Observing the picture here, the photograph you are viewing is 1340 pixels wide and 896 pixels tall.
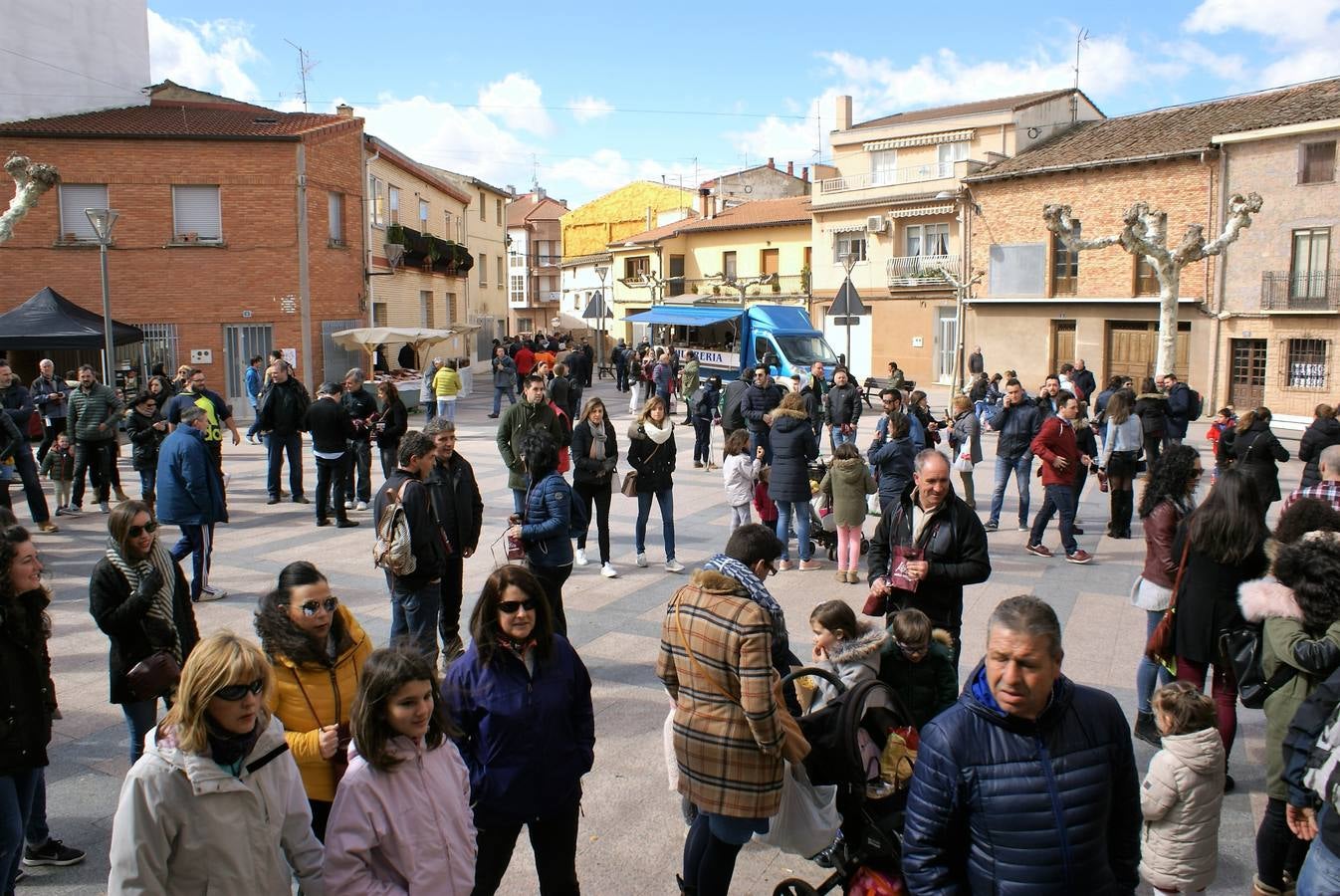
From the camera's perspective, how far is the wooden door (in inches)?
1065

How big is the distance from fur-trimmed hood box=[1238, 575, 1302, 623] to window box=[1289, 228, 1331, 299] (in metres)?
25.7

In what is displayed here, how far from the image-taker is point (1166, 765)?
13.3ft

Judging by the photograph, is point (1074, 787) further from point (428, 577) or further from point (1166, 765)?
point (428, 577)

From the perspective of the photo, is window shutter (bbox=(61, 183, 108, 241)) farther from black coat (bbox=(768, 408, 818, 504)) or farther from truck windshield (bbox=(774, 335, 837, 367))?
black coat (bbox=(768, 408, 818, 504))

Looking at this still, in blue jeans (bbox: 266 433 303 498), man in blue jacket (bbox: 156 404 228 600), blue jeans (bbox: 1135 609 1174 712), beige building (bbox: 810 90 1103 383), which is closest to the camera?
blue jeans (bbox: 1135 609 1174 712)

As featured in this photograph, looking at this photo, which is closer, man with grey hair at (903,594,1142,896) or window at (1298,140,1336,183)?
man with grey hair at (903,594,1142,896)

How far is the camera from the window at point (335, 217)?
950 inches

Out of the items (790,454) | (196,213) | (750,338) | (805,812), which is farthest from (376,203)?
(805,812)

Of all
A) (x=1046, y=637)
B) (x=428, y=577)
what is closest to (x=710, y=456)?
(x=428, y=577)

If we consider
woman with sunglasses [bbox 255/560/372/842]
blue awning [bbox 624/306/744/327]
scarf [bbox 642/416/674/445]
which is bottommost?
woman with sunglasses [bbox 255/560/372/842]

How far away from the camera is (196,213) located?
896 inches

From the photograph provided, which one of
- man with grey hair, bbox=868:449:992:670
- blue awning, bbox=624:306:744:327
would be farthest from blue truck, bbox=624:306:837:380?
man with grey hair, bbox=868:449:992:670

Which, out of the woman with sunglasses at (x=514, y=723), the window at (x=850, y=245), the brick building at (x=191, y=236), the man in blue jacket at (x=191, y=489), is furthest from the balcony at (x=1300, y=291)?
the woman with sunglasses at (x=514, y=723)

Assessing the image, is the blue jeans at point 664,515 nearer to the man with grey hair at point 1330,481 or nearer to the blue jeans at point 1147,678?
the blue jeans at point 1147,678
